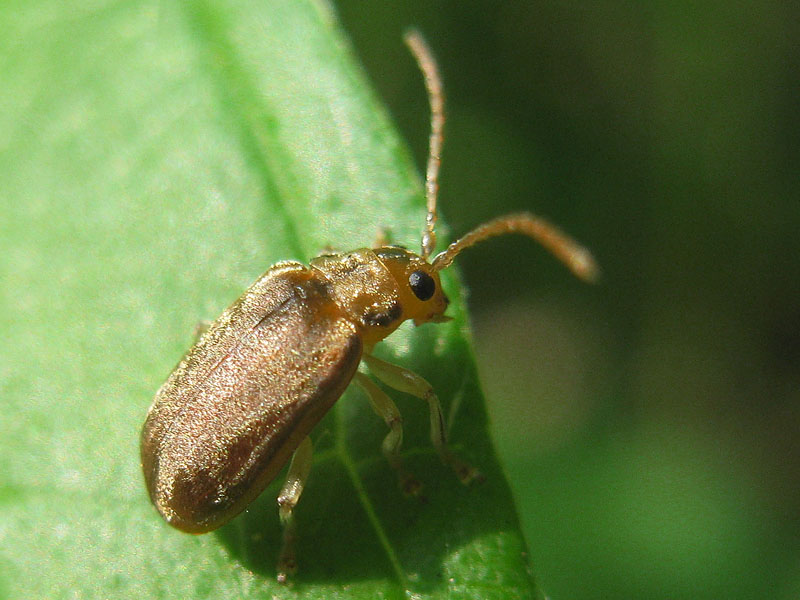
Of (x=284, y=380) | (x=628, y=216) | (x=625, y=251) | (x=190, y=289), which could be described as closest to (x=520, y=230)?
(x=284, y=380)

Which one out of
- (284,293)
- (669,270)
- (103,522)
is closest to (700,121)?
(669,270)

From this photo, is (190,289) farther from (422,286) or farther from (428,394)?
(428,394)

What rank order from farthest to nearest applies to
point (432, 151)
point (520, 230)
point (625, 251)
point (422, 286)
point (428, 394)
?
point (625, 251) → point (432, 151) → point (520, 230) → point (422, 286) → point (428, 394)

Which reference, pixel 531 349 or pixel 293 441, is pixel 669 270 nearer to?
pixel 531 349

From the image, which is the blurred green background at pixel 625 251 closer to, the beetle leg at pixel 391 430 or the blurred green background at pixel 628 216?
the blurred green background at pixel 628 216

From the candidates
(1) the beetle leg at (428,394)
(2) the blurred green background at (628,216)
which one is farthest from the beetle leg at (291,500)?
(2) the blurred green background at (628,216)

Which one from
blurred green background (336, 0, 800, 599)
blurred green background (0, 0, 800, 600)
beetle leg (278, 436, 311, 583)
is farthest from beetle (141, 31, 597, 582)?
blurred green background (336, 0, 800, 599)

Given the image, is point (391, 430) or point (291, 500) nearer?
point (291, 500)

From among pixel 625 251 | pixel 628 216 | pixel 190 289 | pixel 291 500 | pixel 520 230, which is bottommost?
pixel 625 251
